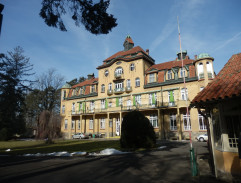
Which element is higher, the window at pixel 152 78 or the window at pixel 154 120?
the window at pixel 152 78

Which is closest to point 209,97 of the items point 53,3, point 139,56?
point 53,3

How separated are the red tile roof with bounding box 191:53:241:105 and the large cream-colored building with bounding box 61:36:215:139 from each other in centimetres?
1748

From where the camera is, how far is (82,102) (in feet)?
128

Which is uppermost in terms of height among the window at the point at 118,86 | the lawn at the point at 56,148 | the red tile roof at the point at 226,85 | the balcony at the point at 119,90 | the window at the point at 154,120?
the window at the point at 118,86

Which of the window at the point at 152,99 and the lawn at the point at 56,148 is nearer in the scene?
the lawn at the point at 56,148

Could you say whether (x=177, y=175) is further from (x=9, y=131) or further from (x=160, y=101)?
(x=9, y=131)

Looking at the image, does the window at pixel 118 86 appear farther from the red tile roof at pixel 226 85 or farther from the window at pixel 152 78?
the red tile roof at pixel 226 85

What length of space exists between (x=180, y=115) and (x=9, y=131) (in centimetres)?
3344

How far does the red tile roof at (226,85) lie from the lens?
6.09 metres

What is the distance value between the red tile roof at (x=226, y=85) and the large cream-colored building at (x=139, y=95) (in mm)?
17476

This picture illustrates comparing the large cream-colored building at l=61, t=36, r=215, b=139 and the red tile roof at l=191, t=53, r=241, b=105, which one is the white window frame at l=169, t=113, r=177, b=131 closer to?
the large cream-colored building at l=61, t=36, r=215, b=139


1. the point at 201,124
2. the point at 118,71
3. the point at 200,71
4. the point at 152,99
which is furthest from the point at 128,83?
the point at 201,124

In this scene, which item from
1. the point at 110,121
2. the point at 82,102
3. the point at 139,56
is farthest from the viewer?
the point at 82,102

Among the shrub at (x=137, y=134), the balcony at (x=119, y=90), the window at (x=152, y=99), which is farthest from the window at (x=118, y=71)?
the shrub at (x=137, y=134)
